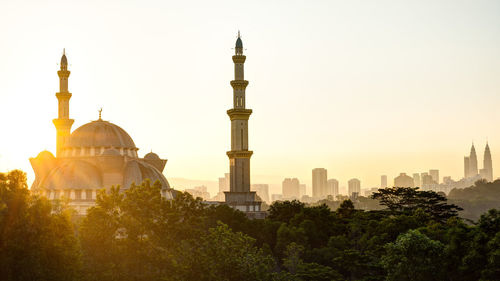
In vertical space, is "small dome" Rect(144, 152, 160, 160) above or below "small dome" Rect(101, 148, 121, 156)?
above

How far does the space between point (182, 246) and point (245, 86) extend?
47.1 meters

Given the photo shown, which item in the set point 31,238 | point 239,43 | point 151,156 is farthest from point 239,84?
point 31,238

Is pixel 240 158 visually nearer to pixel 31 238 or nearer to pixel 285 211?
pixel 285 211

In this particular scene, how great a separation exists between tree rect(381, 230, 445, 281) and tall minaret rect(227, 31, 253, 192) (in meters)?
44.3

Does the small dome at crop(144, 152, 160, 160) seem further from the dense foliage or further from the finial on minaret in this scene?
the dense foliage

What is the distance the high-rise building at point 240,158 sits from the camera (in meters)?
86.8

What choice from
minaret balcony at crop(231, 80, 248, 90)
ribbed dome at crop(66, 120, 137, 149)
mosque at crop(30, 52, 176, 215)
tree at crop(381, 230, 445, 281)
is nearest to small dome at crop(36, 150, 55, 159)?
mosque at crop(30, 52, 176, 215)

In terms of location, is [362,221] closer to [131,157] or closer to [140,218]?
[140,218]

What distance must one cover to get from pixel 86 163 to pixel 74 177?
280 centimetres

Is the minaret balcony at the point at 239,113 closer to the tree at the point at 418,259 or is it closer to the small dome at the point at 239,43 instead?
the small dome at the point at 239,43

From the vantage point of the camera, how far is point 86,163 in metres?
86.6

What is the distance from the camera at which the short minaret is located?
285 ft

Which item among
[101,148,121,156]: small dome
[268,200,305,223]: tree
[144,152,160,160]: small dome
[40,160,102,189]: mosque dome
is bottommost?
[268,200,305,223]: tree

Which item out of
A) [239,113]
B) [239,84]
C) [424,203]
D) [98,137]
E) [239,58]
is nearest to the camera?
[424,203]
